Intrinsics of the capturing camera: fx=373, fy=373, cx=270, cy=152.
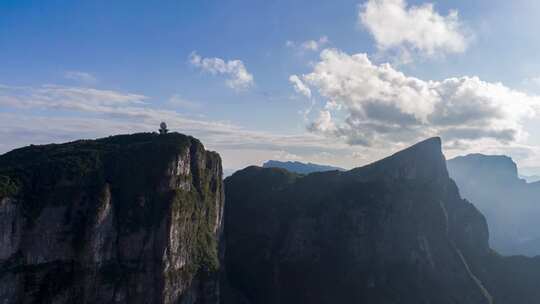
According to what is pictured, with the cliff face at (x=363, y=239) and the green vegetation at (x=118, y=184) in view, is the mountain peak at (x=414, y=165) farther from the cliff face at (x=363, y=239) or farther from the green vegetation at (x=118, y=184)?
the green vegetation at (x=118, y=184)

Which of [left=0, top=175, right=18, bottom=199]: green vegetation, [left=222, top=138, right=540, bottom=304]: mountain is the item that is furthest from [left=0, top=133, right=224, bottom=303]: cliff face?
[left=222, top=138, right=540, bottom=304]: mountain

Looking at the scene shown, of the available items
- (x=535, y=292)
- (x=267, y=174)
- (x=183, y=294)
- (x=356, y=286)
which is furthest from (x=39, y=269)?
(x=535, y=292)

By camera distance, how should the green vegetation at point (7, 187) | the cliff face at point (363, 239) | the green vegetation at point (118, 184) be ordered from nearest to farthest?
the green vegetation at point (7, 187) → the green vegetation at point (118, 184) → the cliff face at point (363, 239)

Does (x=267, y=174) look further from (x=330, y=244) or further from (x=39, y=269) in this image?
(x=39, y=269)

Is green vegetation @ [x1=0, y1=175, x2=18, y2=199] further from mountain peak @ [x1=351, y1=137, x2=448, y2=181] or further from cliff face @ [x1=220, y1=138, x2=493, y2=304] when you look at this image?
mountain peak @ [x1=351, y1=137, x2=448, y2=181]

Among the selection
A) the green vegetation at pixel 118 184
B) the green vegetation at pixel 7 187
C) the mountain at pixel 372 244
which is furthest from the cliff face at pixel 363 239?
the green vegetation at pixel 7 187

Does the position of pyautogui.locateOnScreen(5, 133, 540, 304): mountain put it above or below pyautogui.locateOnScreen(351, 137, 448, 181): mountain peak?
below
